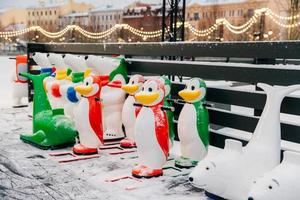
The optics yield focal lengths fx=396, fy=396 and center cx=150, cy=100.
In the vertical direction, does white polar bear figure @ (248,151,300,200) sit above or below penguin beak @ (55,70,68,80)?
below

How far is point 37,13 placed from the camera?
53.5m

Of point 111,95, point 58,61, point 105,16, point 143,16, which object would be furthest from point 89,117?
point 105,16

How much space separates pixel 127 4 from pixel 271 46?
51.6m

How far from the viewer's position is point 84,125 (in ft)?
13.4

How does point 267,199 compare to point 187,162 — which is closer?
point 267,199

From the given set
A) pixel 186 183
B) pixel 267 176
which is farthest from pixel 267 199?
pixel 186 183

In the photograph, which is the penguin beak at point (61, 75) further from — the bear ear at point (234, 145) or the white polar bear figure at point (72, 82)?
the bear ear at point (234, 145)

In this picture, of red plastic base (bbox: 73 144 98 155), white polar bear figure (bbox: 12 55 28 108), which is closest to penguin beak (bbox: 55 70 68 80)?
red plastic base (bbox: 73 144 98 155)

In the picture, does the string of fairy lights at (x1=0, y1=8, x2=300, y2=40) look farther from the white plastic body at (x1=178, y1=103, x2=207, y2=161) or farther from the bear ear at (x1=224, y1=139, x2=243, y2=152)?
the bear ear at (x1=224, y1=139, x2=243, y2=152)

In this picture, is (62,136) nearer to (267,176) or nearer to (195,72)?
(195,72)

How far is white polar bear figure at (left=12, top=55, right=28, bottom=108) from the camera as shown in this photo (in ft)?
23.3

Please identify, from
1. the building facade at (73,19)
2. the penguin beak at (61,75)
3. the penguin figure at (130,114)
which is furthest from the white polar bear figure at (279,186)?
the building facade at (73,19)

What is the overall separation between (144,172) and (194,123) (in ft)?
2.08

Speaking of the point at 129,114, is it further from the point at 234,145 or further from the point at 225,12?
the point at 225,12
